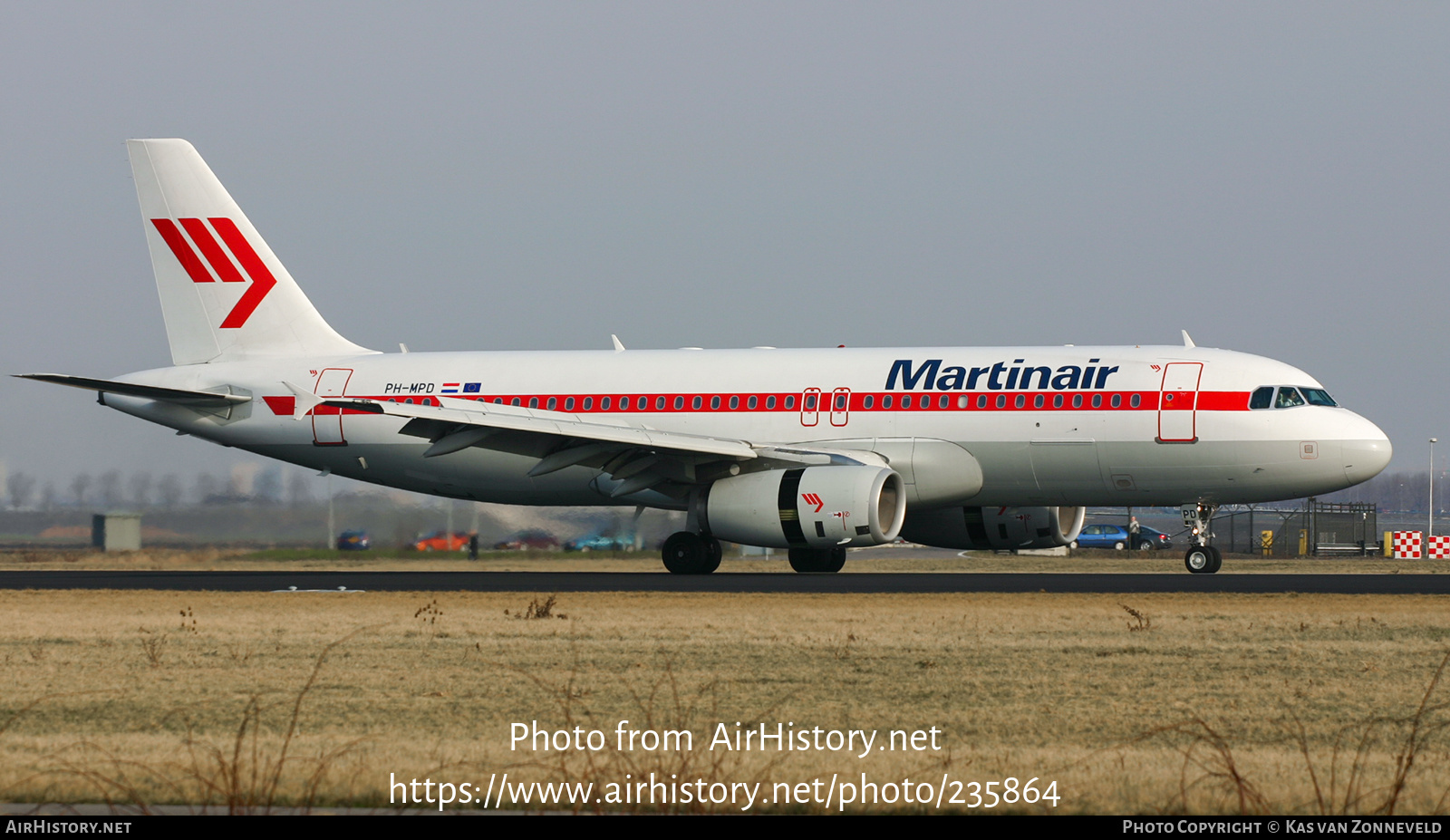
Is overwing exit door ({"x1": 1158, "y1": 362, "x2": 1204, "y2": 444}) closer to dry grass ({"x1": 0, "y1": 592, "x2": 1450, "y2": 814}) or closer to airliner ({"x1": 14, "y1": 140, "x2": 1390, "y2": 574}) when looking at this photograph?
airliner ({"x1": 14, "y1": 140, "x2": 1390, "y2": 574})

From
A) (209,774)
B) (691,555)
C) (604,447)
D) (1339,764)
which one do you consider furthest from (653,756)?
(691,555)

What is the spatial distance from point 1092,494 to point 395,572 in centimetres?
1281

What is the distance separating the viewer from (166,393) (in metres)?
31.8

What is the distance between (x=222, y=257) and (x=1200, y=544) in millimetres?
20603

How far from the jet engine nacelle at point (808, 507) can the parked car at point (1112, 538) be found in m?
36.9

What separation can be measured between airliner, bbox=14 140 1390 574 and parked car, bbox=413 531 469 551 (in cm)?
211

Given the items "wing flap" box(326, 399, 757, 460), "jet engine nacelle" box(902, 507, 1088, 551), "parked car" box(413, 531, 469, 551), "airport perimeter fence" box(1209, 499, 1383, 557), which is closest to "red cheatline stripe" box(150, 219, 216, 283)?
"parked car" box(413, 531, 469, 551)

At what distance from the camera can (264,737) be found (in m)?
9.77

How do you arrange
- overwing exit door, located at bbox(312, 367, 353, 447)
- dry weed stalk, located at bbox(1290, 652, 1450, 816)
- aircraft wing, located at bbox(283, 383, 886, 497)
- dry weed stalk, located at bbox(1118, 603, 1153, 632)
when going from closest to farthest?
dry weed stalk, located at bbox(1290, 652, 1450, 816), dry weed stalk, located at bbox(1118, 603, 1153, 632), aircraft wing, located at bbox(283, 383, 886, 497), overwing exit door, located at bbox(312, 367, 353, 447)

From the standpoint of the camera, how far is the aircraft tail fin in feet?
111

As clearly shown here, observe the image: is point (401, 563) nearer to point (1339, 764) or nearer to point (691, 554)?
point (691, 554)

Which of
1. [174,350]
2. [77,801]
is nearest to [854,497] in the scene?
[174,350]

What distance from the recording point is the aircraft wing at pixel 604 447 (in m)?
27.8

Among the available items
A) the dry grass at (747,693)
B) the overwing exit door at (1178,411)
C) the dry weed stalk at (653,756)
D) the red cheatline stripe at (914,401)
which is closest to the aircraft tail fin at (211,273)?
the red cheatline stripe at (914,401)
